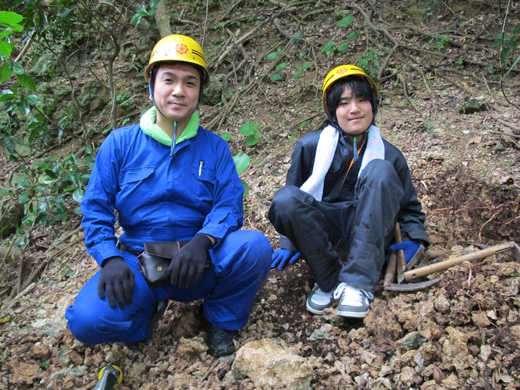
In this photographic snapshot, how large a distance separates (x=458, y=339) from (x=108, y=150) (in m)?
1.90

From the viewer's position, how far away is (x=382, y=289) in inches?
93.4

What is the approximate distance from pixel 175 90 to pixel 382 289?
5.20 ft

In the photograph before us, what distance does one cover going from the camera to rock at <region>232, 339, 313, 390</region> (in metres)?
1.75

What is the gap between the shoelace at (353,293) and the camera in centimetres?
215

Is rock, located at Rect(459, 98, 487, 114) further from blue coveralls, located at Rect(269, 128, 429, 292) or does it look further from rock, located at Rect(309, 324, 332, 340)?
rock, located at Rect(309, 324, 332, 340)

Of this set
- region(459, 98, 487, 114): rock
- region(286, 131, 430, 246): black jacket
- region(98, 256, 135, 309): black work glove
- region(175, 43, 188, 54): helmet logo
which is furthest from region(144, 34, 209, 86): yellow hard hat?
region(459, 98, 487, 114): rock

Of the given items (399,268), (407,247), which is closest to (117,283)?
(399,268)

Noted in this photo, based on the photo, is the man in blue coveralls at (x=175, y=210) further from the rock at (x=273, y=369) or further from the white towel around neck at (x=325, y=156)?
the white towel around neck at (x=325, y=156)

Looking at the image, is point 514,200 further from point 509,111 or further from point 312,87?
point 312,87

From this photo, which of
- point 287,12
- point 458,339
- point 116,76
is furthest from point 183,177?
point 287,12

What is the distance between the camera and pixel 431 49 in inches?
181

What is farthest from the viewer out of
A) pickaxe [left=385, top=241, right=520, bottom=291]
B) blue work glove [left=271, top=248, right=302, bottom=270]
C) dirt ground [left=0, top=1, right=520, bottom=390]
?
blue work glove [left=271, top=248, right=302, bottom=270]

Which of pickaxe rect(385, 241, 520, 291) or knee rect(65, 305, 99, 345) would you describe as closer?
knee rect(65, 305, 99, 345)

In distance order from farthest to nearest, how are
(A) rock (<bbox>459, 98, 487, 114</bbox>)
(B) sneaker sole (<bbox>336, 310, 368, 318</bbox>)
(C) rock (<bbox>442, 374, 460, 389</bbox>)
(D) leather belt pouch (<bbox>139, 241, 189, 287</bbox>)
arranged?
(A) rock (<bbox>459, 98, 487, 114</bbox>) → (B) sneaker sole (<bbox>336, 310, 368, 318</bbox>) → (D) leather belt pouch (<bbox>139, 241, 189, 287</bbox>) → (C) rock (<bbox>442, 374, 460, 389</bbox>)
